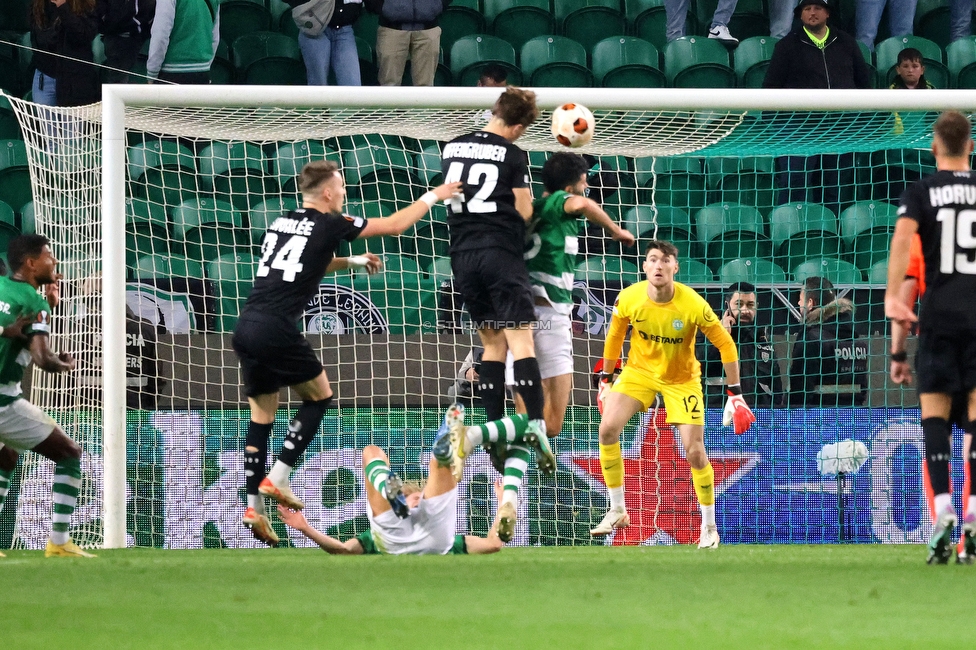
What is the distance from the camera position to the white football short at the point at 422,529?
7410 mm

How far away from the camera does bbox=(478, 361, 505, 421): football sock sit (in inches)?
300

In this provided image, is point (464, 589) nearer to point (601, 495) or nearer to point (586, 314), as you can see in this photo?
point (601, 495)

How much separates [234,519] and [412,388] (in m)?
1.62

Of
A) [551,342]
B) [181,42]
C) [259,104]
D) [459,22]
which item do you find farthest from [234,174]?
[551,342]

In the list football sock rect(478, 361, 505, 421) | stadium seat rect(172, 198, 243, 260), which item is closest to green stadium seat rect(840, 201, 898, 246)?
football sock rect(478, 361, 505, 421)

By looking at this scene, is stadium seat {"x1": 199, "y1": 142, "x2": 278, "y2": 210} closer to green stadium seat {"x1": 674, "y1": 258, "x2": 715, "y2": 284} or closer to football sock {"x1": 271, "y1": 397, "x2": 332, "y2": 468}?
green stadium seat {"x1": 674, "y1": 258, "x2": 715, "y2": 284}

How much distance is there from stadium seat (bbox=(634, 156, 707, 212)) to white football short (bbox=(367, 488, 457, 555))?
481cm

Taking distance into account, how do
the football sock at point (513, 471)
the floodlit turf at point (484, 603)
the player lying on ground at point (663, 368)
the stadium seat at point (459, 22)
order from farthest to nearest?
the stadium seat at point (459, 22) → the player lying on ground at point (663, 368) → the football sock at point (513, 471) → the floodlit turf at point (484, 603)

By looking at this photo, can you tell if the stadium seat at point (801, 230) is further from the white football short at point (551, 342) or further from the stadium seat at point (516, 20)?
the stadium seat at point (516, 20)

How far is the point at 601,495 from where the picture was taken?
33.4ft

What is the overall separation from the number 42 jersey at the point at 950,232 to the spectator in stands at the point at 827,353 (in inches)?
160

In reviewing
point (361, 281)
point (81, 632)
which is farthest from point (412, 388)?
point (81, 632)

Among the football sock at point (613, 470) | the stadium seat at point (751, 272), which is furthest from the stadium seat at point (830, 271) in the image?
the football sock at point (613, 470)

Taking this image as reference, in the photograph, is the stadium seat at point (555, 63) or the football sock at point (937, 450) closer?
the football sock at point (937, 450)
